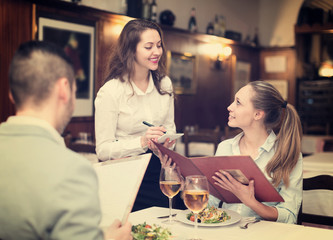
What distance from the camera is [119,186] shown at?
1.32m

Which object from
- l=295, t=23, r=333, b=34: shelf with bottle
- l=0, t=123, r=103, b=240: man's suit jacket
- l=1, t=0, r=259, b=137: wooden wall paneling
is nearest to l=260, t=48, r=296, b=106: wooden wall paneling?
l=1, t=0, r=259, b=137: wooden wall paneling

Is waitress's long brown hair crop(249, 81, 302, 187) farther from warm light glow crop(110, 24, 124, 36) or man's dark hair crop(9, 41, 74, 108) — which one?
warm light glow crop(110, 24, 124, 36)

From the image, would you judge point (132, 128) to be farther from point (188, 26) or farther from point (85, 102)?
point (188, 26)

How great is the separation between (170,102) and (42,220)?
5.68 ft

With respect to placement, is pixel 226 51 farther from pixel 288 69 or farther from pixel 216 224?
pixel 216 224

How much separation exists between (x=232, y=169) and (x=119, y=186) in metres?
0.56

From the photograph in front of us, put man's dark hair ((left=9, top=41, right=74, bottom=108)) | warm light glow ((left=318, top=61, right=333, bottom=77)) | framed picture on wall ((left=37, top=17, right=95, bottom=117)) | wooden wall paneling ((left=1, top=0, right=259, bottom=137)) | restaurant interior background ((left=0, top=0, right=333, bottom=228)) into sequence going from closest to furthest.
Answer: man's dark hair ((left=9, top=41, right=74, bottom=108)) < restaurant interior background ((left=0, top=0, right=333, bottom=228)) < framed picture on wall ((left=37, top=17, right=95, bottom=117)) < wooden wall paneling ((left=1, top=0, right=259, bottom=137)) < warm light glow ((left=318, top=61, right=333, bottom=77))

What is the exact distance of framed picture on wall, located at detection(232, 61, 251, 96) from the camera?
28.5 feet

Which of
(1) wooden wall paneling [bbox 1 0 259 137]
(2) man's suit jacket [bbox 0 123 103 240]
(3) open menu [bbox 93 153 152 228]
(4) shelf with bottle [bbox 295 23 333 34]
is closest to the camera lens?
(2) man's suit jacket [bbox 0 123 103 240]

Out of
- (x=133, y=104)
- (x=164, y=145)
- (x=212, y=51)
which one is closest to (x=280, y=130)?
(x=164, y=145)

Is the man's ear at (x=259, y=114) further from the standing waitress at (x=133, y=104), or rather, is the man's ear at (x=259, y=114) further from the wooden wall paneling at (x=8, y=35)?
the wooden wall paneling at (x=8, y=35)

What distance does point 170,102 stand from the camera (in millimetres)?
2604

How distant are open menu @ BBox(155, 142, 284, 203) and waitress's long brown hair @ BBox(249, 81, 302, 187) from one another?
25 cm

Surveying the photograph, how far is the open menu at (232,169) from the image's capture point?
5.37ft
